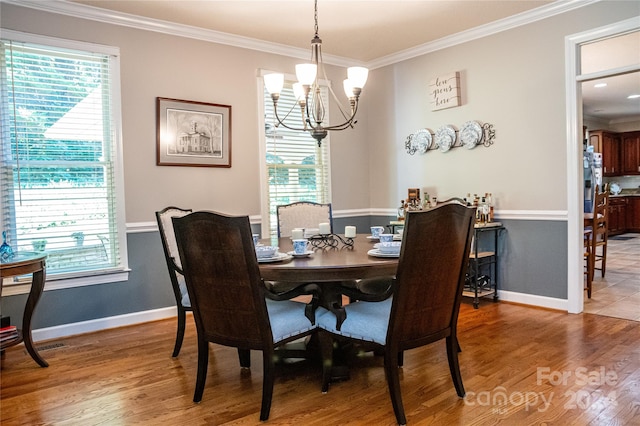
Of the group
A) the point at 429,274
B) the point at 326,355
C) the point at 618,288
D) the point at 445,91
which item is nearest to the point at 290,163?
the point at 445,91

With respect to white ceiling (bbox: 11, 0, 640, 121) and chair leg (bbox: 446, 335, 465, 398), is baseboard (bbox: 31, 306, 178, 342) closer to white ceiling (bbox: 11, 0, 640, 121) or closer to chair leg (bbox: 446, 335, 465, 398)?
white ceiling (bbox: 11, 0, 640, 121)

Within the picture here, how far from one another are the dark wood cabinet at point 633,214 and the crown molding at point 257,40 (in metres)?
7.45

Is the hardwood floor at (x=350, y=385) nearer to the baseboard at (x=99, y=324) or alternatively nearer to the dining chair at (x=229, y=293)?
the baseboard at (x=99, y=324)

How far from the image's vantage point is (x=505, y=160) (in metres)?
4.16

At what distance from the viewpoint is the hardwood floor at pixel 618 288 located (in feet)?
12.7

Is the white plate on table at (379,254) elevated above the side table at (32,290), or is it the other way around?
the white plate on table at (379,254)

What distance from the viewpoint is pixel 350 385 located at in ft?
8.27

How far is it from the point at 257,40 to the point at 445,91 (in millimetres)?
1856

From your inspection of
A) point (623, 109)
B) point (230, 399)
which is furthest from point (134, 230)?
point (623, 109)

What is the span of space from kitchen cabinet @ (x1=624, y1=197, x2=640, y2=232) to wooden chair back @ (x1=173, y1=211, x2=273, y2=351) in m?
10.1

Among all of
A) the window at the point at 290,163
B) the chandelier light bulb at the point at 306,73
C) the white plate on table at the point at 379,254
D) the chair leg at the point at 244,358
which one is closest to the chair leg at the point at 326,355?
the white plate on table at the point at 379,254

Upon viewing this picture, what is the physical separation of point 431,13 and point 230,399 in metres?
3.23

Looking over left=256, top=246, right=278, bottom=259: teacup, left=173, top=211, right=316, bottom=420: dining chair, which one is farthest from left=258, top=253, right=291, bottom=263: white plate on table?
left=173, top=211, right=316, bottom=420: dining chair

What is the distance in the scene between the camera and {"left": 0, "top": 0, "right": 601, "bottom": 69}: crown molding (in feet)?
11.3
